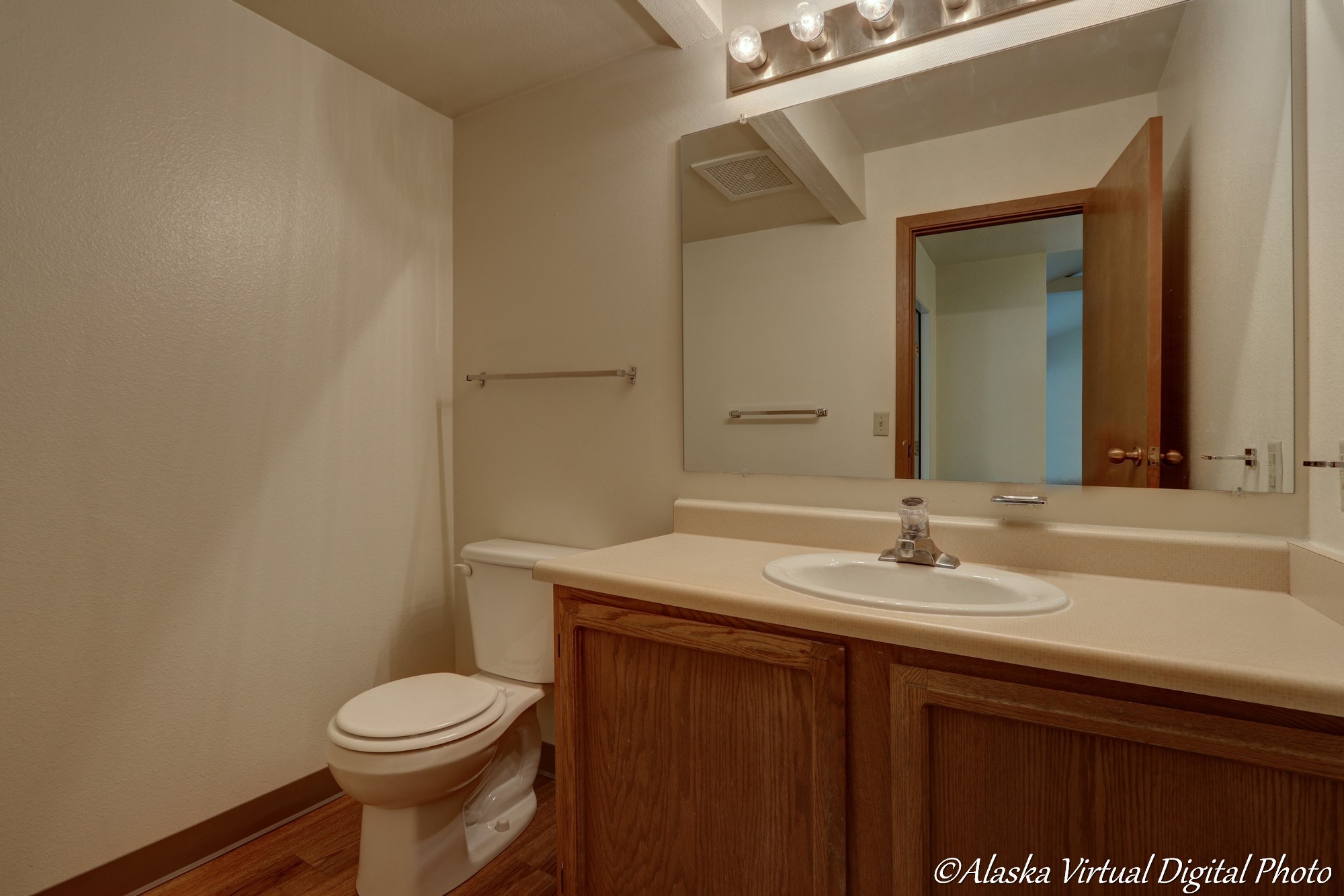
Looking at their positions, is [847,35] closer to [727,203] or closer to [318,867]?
[727,203]

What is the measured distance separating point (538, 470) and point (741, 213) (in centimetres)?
101

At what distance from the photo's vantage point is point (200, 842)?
1605 mm

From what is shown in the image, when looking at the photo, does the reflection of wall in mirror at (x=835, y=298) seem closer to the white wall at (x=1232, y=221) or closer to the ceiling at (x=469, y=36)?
the white wall at (x=1232, y=221)

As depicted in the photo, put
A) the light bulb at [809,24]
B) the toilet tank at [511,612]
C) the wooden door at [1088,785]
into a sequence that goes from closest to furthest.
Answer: the wooden door at [1088,785] → the light bulb at [809,24] → the toilet tank at [511,612]

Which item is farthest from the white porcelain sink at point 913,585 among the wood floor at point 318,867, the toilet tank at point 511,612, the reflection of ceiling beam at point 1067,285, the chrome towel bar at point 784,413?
the wood floor at point 318,867

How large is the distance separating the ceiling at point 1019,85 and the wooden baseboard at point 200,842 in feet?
7.45

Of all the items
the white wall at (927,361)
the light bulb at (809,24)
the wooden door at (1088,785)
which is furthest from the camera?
the light bulb at (809,24)

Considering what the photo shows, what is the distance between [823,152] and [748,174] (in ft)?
0.67

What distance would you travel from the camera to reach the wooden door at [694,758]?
38.8 inches

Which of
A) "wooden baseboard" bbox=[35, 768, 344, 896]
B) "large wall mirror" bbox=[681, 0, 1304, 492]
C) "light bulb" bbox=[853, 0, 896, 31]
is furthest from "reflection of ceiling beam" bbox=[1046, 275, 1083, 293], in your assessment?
"wooden baseboard" bbox=[35, 768, 344, 896]

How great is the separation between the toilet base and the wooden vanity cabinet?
448 mm

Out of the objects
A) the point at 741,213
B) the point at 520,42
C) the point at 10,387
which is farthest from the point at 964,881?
the point at 520,42

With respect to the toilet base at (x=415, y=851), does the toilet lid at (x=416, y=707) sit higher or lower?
higher

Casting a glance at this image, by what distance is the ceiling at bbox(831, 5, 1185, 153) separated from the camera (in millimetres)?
1224
